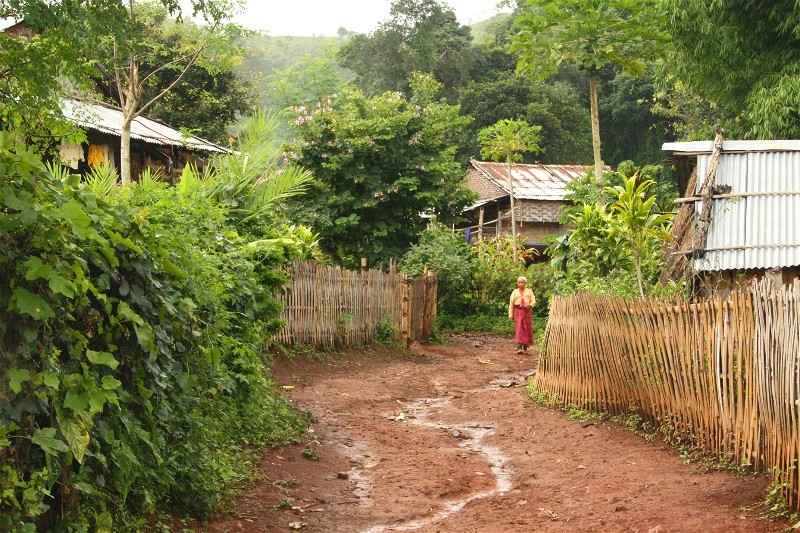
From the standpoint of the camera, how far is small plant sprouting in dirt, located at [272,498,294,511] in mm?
5427

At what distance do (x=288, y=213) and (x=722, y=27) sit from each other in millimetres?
10900

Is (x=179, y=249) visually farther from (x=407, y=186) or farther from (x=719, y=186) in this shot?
(x=407, y=186)

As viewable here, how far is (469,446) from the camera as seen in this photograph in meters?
7.89

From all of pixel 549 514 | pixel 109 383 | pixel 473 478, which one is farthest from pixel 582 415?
pixel 109 383

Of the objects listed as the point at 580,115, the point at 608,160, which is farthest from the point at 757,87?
the point at 608,160

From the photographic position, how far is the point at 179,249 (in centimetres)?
420

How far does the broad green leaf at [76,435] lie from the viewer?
9.50ft

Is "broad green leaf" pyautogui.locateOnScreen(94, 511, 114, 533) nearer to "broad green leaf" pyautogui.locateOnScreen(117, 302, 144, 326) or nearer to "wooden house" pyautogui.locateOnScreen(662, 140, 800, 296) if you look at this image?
"broad green leaf" pyautogui.locateOnScreen(117, 302, 144, 326)

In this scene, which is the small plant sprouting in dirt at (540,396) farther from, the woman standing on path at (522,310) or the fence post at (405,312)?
the fence post at (405,312)

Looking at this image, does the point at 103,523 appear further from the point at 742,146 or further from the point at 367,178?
the point at 367,178

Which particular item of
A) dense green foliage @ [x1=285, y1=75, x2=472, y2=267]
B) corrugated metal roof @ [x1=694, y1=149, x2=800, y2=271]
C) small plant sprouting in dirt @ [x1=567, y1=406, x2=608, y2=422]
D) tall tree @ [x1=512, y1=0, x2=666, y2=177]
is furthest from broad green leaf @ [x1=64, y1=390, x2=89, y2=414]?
dense green foliage @ [x1=285, y1=75, x2=472, y2=267]

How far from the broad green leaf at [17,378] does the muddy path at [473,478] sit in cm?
236

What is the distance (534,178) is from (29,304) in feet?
105

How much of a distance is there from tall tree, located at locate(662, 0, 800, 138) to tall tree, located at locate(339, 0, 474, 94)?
84.2ft
